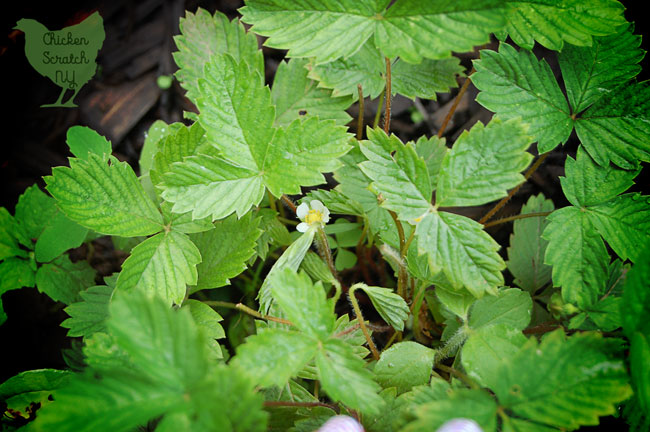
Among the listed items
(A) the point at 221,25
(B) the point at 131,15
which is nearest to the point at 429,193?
(A) the point at 221,25

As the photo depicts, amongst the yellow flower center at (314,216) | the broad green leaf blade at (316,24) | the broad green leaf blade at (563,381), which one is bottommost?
the broad green leaf blade at (563,381)

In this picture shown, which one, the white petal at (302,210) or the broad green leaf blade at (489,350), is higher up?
the white petal at (302,210)

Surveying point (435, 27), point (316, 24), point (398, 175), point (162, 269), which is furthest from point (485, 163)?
point (162, 269)

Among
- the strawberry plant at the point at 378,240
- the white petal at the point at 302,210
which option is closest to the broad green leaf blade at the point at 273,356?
the strawberry plant at the point at 378,240

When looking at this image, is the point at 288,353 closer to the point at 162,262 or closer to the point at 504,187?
the point at 162,262

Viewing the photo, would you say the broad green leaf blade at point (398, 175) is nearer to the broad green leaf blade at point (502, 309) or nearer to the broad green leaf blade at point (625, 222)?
the broad green leaf blade at point (502, 309)

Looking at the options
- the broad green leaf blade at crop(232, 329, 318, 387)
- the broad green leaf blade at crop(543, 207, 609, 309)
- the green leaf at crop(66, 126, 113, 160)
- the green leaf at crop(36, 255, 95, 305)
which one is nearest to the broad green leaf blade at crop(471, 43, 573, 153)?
the broad green leaf blade at crop(543, 207, 609, 309)

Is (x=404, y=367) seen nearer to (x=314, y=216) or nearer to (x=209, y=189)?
(x=314, y=216)
